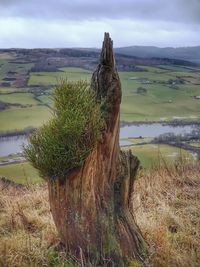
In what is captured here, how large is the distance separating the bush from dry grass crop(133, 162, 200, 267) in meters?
1.32

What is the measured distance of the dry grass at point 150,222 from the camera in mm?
4012

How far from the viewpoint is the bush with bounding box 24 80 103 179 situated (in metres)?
3.59

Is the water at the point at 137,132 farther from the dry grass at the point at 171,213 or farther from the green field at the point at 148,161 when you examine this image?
the dry grass at the point at 171,213

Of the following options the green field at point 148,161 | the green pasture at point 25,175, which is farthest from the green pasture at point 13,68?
the green field at point 148,161

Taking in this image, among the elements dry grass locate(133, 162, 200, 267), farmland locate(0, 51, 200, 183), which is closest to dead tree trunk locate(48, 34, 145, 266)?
Result: dry grass locate(133, 162, 200, 267)

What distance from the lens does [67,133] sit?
3584 millimetres

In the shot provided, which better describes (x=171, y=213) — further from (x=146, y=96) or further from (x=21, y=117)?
(x=146, y=96)

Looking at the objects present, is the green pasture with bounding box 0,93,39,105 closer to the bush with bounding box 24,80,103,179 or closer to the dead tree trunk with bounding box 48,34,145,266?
the dead tree trunk with bounding box 48,34,145,266

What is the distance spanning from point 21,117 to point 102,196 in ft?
250

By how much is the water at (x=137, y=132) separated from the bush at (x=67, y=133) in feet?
168

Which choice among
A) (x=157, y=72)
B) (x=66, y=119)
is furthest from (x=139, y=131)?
(x=66, y=119)

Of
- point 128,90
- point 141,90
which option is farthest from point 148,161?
point 128,90

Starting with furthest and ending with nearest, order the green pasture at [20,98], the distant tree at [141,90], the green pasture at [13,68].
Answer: the green pasture at [13,68] → the distant tree at [141,90] → the green pasture at [20,98]

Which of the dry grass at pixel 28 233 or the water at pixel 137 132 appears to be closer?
the dry grass at pixel 28 233
